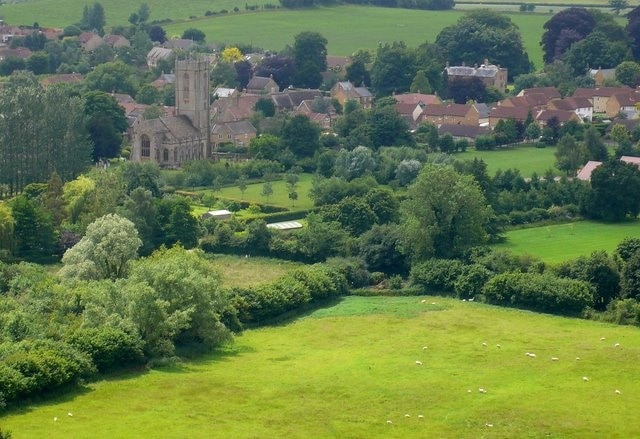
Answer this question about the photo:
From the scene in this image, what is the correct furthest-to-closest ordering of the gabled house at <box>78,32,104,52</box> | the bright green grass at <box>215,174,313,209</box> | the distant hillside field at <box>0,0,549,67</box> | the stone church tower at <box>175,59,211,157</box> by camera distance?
the distant hillside field at <box>0,0,549,67</box>
the gabled house at <box>78,32,104,52</box>
the stone church tower at <box>175,59,211,157</box>
the bright green grass at <box>215,174,313,209</box>

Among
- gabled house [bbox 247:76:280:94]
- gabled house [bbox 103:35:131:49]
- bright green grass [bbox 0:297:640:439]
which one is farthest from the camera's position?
gabled house [bbox 103:35:131:49]

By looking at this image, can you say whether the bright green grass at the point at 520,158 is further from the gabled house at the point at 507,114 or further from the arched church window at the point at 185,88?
the arched church window at the point at 185,88

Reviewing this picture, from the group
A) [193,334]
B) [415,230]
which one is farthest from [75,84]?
[193,334]

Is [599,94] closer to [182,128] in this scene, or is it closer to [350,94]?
[350,94]

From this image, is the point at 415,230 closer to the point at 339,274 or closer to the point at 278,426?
the point at 339,274

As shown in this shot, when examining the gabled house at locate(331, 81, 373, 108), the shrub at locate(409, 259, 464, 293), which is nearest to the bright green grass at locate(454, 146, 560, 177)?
the gabled house at locate(331, 81, 373, 108)

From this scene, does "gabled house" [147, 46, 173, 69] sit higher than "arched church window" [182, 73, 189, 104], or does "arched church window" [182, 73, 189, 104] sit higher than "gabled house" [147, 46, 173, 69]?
"arched church window" [182, 73, 189, 104]

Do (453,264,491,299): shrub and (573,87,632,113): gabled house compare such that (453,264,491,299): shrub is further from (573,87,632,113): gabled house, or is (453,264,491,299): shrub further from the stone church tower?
(573,87,632,113): gabled house

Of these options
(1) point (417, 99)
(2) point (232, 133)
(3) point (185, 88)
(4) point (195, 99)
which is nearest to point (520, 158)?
(2) point (232, 133)
